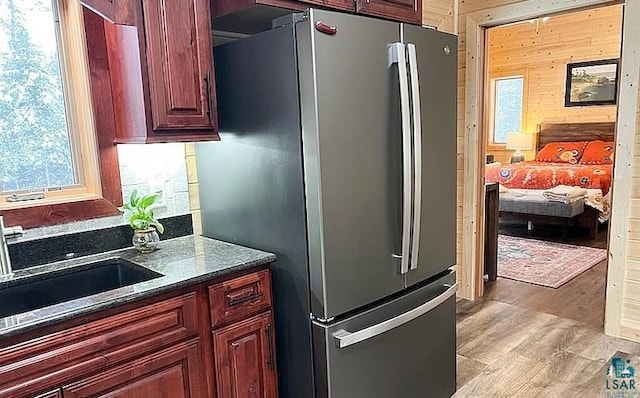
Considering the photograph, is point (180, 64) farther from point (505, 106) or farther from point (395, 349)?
point (505, 106)

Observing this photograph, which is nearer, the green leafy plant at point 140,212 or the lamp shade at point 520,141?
the green leafy plant at point 140,212

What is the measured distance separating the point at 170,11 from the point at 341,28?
0.62m

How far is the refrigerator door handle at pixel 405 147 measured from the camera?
5.49ft

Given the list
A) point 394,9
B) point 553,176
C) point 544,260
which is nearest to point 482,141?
point 394,9

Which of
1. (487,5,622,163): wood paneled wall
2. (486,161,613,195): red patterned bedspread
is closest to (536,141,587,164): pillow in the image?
(486,161,613,195): red patterned bedspread

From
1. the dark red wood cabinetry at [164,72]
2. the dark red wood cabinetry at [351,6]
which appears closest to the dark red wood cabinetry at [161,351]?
the dark red wood cabinetry at [164,72]

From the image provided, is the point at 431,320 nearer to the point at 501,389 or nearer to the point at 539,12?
the point at 501,389

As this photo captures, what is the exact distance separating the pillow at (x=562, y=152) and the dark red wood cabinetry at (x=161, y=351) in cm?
610

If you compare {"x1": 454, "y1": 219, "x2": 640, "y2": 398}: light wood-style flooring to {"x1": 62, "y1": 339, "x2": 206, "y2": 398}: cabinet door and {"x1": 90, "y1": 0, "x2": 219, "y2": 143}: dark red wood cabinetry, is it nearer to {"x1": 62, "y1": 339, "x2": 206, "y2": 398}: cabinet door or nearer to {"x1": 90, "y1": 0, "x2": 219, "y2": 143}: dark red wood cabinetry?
{"x1": 62, "y1": 339, "x2": 206, "y2": 398}: cabinet door

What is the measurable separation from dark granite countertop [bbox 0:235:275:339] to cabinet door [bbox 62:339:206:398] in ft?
0.69

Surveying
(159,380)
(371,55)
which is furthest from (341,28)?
(159,380)

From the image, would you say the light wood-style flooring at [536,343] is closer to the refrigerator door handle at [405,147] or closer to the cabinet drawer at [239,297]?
the refrigerator door handle at [405,147]

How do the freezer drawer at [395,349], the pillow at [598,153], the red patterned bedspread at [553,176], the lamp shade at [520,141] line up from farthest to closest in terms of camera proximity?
the lamp shade at [520,141] < the pillow at [598,153] < the red patterned bedspread at [553,176] < the freezer drawer at [395,349]

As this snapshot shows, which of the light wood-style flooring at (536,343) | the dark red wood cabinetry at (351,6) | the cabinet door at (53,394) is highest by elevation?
the dark red wood cabinetry at (351,6)
